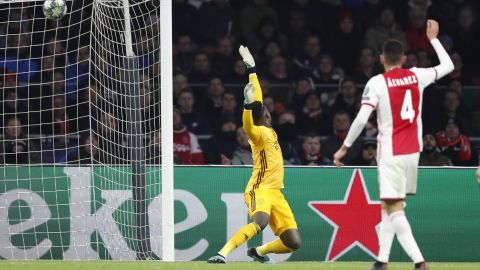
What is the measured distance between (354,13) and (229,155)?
14.3ft

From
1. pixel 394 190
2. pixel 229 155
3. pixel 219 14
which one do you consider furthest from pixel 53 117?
pixel 394 190

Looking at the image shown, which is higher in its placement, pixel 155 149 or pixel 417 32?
pixel 417 32

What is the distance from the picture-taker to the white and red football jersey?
999cm

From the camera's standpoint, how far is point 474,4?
20016 millimetres

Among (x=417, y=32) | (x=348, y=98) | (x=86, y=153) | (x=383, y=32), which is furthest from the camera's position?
(x=417, y=32)

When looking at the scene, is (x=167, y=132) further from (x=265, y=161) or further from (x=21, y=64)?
(x=21, y=64)

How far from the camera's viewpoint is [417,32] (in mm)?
19547

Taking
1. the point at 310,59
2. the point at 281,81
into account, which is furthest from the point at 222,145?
the point at 310,59

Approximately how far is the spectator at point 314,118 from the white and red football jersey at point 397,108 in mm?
7419

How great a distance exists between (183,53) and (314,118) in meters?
2.77

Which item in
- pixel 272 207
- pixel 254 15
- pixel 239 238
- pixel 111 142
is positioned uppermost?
pixel 254 15

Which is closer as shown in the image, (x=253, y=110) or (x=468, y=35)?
(x=253, y=110)

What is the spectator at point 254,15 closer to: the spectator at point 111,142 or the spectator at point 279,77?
the spectator at point 279,77

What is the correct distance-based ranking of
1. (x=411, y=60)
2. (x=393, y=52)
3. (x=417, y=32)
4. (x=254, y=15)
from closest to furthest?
(x=393, y=52) < (x=411, y=60) < (x=254, y=15) < (x=417, y=32)
